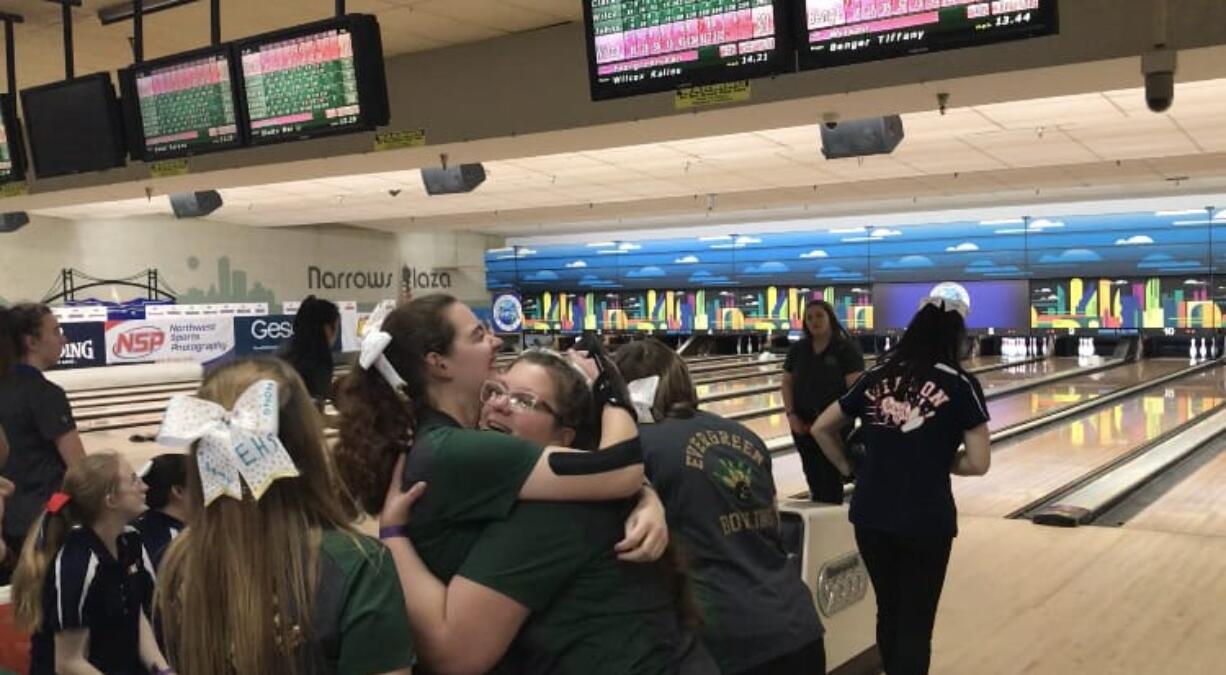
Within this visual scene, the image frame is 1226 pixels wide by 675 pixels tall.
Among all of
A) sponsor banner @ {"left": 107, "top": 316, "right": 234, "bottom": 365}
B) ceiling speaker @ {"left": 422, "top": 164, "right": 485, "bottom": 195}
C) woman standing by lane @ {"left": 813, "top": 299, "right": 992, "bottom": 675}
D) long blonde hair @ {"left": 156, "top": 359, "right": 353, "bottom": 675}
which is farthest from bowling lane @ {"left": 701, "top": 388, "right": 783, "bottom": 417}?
long blonde hair @ {"left": 156, "top": 359, "right": 353, "bottom": 675}

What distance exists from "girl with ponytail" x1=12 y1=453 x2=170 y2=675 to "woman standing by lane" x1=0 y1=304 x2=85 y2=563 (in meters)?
0.75

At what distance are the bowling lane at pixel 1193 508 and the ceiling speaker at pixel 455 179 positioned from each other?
13.1 feet

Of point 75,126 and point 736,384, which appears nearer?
point 75,126

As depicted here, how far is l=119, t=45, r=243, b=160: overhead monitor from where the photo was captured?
4203 mm

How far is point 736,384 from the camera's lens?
12336 millimetres

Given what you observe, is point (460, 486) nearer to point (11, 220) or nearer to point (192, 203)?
point (192, 203)

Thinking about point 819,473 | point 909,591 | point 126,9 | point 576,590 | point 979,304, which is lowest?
point 819,473

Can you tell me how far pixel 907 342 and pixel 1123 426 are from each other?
22.2 ft

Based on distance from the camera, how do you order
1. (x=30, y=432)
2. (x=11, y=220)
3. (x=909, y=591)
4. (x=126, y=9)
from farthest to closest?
(x=11, y=220) < (x=126, y=9) < (x=30, y=432) < (x=909, y=591)

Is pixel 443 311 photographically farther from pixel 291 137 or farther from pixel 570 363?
pixel 291 137

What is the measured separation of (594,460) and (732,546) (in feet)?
1.99

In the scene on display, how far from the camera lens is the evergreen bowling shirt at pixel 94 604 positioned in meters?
2.00

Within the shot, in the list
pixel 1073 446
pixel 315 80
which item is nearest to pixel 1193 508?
pixel 1073 446

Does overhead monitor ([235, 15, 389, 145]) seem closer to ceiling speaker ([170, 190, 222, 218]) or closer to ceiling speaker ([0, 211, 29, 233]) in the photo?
ceiling speaker ([170, 190, 222, 218])
